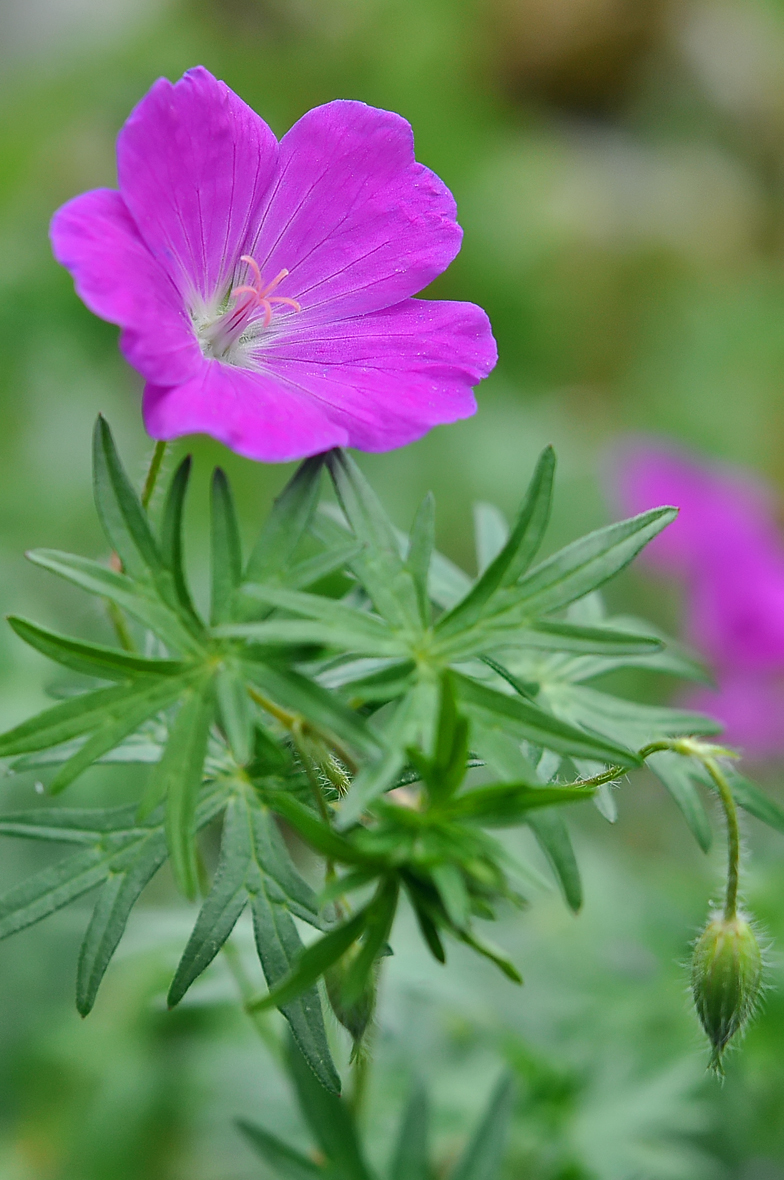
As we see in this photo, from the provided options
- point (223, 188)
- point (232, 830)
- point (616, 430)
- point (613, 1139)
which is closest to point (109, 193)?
point (223, 188)

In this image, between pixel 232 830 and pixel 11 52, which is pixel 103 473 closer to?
pixel 232 830

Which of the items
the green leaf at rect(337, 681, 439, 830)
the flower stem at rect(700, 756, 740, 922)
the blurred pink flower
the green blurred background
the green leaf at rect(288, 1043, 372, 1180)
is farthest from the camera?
the blurred pink flower

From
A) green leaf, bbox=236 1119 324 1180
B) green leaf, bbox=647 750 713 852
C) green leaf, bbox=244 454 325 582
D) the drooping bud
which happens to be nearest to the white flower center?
green leaf, bbox=244 454 325 582

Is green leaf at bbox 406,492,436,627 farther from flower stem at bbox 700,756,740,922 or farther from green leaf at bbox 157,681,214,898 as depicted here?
flower stem at bbox 700,756,740,922

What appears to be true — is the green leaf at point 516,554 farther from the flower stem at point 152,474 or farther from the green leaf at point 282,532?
the flower stem at point 152,474

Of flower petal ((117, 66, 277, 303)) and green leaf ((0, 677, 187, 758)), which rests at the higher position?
flower petal ((117, 66, 277, 303))

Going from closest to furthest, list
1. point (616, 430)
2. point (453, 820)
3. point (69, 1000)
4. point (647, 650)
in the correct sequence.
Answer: point (453, 820), point (647, 650), point (69, 1000), point (616, 430)
